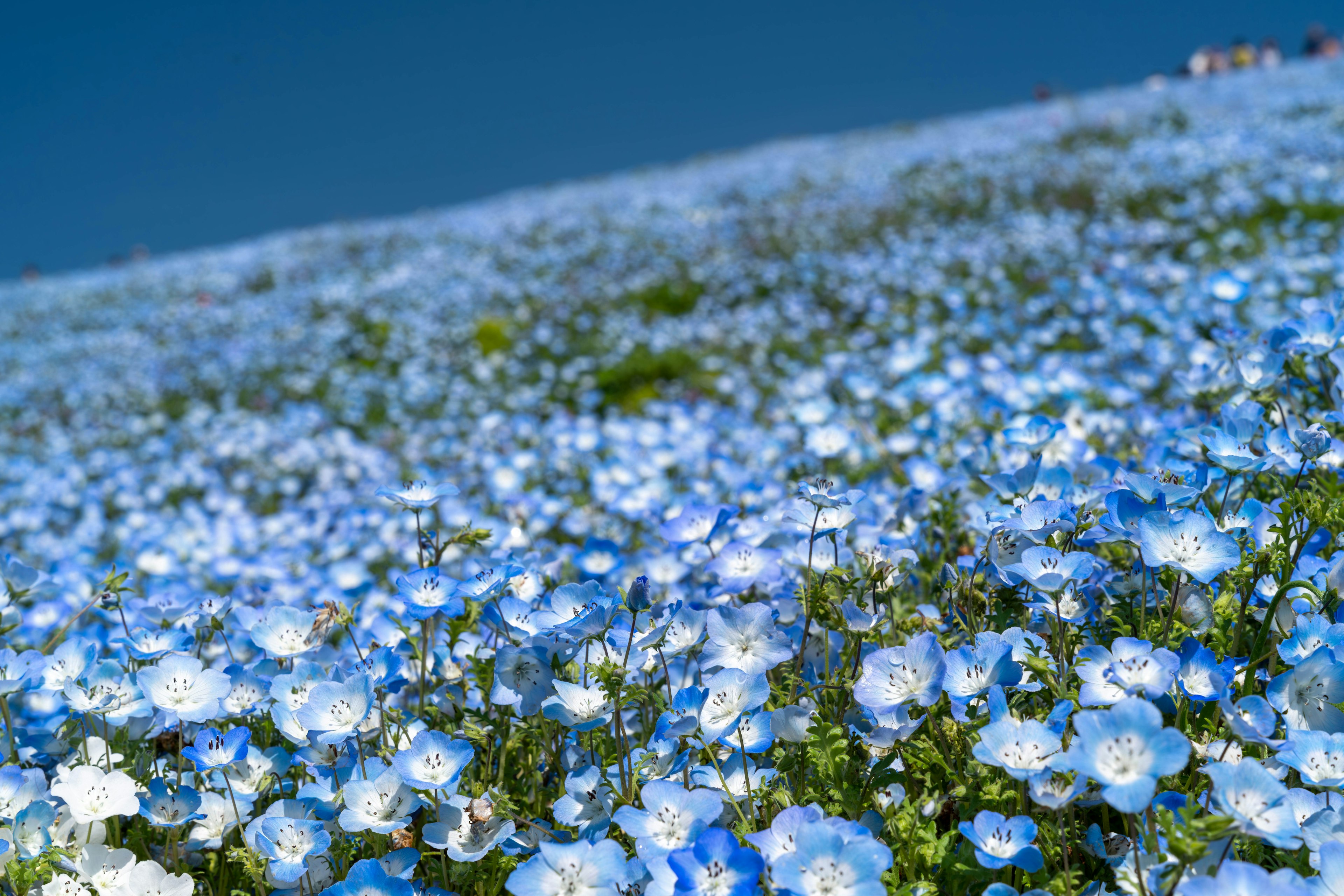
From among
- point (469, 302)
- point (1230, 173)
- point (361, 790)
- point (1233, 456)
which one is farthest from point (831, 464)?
point (1230, 173)

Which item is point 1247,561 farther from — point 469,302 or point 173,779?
point 469,302

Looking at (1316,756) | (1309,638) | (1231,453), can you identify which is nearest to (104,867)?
(1316,756)

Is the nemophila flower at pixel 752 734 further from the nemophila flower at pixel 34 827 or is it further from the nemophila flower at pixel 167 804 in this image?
the nemophila flower at pixel 34 827

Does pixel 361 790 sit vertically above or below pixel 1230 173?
below

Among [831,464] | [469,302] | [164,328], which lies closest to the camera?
[831,464]

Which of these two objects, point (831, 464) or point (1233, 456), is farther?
point (831, 464)

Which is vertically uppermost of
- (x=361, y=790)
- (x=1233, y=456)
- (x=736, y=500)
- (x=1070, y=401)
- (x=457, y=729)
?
(x=1070, y=401)

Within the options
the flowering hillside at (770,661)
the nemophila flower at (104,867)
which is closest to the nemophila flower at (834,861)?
the flowering hillside at (770,661)

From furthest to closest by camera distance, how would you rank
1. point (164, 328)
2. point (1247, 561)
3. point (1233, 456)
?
1. point (164, 328)
2. point (1233, 456)
3. point (1247, 561)
